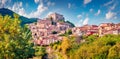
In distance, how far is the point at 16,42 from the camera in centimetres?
1477

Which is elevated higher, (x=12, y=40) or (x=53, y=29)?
(x=12, y=40)

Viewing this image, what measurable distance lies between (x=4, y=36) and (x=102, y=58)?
10406 mm

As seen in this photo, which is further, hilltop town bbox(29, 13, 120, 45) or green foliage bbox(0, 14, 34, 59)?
hilltop town bbox(29, 13, 120, 45)

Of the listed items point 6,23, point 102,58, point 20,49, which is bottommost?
point 102,58

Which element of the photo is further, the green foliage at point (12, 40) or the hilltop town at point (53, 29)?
the hilltop town at point (53, 29)

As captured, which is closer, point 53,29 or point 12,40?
point 12,40

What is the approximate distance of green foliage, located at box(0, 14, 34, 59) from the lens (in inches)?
556

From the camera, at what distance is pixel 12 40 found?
1459cm

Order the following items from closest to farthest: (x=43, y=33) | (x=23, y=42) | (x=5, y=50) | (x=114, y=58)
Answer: (x=5, y=50) → (x=23, y=42) → (x=114, y=58) → (x=43, y=33)

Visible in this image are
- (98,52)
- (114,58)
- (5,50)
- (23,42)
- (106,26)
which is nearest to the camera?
(5,50)

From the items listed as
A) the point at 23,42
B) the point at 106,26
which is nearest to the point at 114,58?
the point at 23,42

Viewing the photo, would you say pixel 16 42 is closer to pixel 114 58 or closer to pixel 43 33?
pixel 114 58

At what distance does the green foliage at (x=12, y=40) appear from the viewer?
1413 centimetres

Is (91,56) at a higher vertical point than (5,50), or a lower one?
lower
